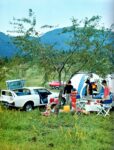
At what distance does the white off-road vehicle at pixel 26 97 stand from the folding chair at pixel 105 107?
2093mm

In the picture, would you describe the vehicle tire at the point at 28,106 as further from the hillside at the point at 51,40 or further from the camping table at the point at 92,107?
the camping table at the point at 92,107

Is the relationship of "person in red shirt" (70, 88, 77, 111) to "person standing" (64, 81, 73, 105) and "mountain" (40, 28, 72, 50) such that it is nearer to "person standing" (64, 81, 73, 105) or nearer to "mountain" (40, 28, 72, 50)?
"person standing" (64, 81, 73, 105)

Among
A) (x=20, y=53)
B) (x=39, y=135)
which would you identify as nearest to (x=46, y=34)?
(x=20, y=53)

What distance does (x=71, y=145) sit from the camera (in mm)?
7777

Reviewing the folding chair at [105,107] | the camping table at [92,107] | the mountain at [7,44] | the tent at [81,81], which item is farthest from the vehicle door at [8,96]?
the folding chair at [105,107]

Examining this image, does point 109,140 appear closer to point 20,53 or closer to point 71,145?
point 71,145

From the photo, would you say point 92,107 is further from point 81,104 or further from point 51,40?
point 51,40

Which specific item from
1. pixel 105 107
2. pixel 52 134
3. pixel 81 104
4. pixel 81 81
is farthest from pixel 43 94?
pixel 52 134

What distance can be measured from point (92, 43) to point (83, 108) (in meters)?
1.96

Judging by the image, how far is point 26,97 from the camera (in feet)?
50.8

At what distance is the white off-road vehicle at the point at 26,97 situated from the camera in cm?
1532

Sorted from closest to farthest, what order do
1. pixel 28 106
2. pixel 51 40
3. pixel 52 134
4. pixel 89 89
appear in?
pixel 52 134 < pixel 51 40 < pixel 89 89 < pixel 28 106

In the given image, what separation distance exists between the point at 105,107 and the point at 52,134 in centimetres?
482

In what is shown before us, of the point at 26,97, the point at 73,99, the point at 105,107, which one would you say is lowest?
the point at 105,107
